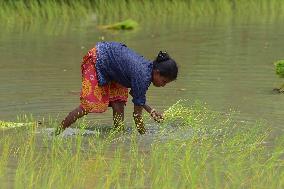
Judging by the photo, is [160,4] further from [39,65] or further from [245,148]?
[245,148]

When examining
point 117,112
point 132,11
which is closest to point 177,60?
point 117,112

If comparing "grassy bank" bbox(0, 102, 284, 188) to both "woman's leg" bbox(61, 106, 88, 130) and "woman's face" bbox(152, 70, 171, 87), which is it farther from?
"woman's face" bbox(152, 70, 171, 87)

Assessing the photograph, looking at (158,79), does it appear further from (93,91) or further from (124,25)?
(124,25)

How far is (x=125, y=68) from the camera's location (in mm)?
6410

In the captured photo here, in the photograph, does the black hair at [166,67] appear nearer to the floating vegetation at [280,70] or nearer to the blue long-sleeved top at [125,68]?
the blue long-sleeved top at [125,68]

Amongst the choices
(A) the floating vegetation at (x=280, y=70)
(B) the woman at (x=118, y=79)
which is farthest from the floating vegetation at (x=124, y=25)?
(B) the woman at (x=118, y=79)

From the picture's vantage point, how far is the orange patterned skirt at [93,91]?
6.57 m

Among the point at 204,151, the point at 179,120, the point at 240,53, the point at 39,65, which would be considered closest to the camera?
the point at 204,151

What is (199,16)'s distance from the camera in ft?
51.6

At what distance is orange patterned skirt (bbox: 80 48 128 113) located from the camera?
6.57m

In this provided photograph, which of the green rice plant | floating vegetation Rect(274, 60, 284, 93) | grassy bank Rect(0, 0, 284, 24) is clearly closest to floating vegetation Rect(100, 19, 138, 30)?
the green rice plant

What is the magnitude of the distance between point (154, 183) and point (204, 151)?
578 mm

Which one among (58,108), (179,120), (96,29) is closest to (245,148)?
(179,120)

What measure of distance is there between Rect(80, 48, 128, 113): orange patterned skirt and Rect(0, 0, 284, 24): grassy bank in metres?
8.40
